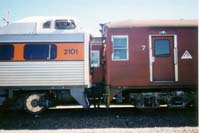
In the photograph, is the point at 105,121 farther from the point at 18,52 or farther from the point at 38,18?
the point at 38,18

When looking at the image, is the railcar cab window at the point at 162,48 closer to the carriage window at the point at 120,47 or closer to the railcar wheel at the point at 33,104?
the carriage window at the point at 120,47

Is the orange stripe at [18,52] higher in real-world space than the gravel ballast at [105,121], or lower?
higher

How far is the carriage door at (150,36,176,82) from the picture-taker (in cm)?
1109

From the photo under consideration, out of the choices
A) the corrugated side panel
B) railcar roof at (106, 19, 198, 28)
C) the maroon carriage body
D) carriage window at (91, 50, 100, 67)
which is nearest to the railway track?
the maroon carriage body

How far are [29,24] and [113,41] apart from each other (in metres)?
3.45

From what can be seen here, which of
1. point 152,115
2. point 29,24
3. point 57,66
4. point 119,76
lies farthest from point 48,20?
point 152,115

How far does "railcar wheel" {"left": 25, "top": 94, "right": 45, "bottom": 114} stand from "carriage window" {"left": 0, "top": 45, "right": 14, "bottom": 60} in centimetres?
173

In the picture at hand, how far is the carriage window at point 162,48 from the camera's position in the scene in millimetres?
11117

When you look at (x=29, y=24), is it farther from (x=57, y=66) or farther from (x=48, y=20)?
(x=57, y=66)

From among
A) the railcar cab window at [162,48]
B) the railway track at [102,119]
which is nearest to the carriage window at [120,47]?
the railcar cab window at [162,48]

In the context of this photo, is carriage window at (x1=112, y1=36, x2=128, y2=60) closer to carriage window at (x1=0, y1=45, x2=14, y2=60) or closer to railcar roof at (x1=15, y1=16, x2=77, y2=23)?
railcar roof at (x1=15, y1=16, x2=77, y2=23)

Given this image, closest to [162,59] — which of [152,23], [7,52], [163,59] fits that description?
[163,59]

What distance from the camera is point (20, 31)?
1101 cm

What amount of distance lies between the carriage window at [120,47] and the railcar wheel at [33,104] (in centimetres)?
346
